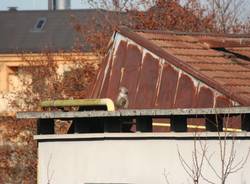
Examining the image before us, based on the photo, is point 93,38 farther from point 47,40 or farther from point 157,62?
point 47,40

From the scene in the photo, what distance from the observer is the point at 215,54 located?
1545 centimetres

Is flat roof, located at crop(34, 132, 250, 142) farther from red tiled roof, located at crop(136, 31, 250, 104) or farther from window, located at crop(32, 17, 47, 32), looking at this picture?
window, located at crop(32, 17, 47, 32)

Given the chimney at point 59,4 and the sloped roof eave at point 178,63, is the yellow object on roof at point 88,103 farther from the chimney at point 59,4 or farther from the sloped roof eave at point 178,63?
the chimney at point 59,4

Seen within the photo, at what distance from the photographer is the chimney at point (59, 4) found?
62906 millimetres

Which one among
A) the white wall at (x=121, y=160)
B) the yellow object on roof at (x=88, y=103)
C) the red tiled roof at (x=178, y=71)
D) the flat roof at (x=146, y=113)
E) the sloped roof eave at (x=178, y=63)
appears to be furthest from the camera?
the red tiled roof at (x=178, y=71)

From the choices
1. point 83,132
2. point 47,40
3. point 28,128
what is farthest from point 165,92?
point 47,40

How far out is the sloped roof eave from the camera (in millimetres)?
13062

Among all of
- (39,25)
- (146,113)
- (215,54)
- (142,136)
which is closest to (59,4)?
(39,25)

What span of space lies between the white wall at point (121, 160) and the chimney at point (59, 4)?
50427 millimetres

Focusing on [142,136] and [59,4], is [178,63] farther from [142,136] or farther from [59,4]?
[59,4]

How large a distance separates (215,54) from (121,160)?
415cm

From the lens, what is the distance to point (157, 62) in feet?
49.1

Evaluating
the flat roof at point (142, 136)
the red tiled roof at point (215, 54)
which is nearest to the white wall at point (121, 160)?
the flat roof at point (142, 136)

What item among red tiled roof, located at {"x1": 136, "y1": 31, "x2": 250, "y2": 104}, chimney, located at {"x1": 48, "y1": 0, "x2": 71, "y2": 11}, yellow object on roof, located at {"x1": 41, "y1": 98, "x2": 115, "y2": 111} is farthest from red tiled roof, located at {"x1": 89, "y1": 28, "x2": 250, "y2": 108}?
chimney, located at {"x1": 48, "y1": 0, "x2": 71, "y2": 11}
